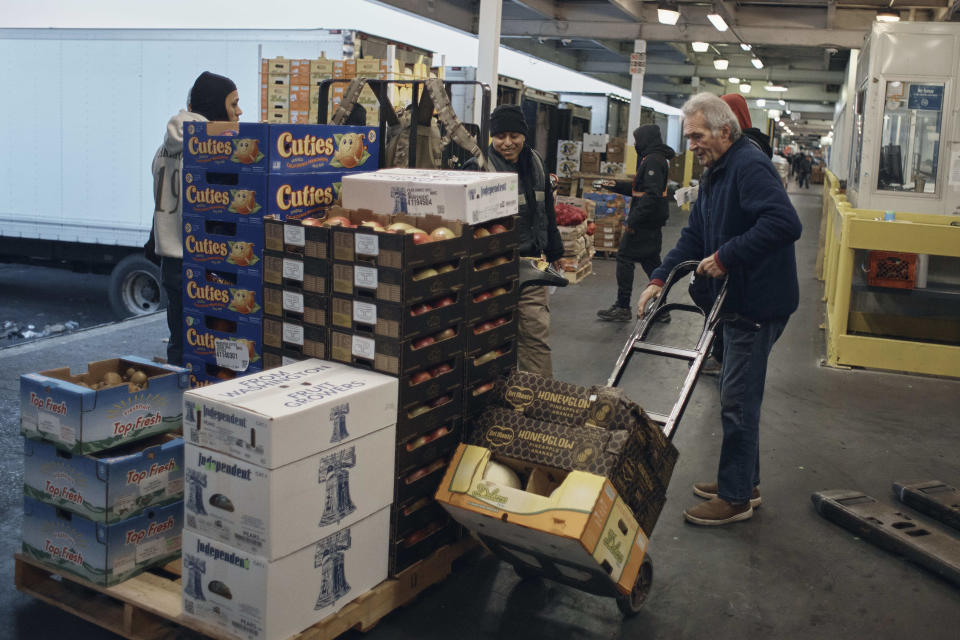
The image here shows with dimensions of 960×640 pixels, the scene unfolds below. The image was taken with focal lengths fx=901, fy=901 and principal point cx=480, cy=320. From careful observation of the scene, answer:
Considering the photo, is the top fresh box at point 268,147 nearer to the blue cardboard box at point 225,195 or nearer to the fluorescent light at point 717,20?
the blue cardboard box at point 225,195

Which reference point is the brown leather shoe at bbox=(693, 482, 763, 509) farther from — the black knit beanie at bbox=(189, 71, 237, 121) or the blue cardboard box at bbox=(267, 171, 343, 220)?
the black knit beanie at bbox=(189, 71, 237, 121)

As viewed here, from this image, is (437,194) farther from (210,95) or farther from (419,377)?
(210,95)

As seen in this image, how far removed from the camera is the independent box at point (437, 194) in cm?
379

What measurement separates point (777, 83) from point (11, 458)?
2958 cm

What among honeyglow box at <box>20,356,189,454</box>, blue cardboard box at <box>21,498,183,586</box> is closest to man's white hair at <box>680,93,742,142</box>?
honeyglow box at <box>20,356,189,454</box>

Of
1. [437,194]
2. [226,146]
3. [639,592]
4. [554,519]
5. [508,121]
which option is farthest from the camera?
[508,121]

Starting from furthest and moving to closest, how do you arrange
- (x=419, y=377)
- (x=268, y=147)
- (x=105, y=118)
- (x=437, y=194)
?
(x=105, y=118)
(x=268, y=147)
(x=437, y=194)
(x=419, y=377)

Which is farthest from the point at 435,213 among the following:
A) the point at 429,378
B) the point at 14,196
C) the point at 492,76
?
the point at 14,196

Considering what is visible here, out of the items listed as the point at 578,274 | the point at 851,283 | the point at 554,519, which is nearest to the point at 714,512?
the point at 554,519

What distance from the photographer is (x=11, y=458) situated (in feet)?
16.4

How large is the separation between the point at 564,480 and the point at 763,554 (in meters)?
1.55

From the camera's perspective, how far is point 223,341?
4164mm

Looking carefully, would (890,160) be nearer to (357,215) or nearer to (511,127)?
(511,127)

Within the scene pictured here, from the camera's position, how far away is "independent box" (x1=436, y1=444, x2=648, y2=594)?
313 centimetres
